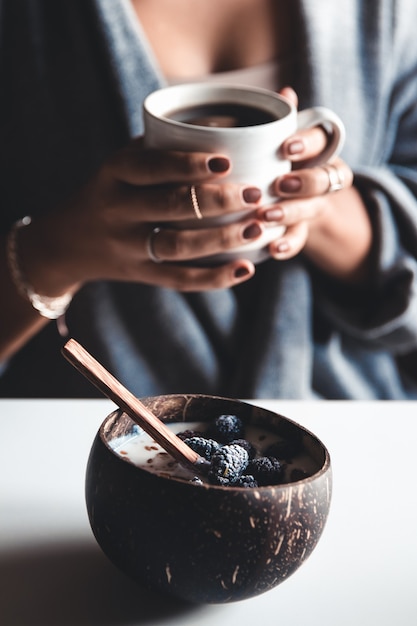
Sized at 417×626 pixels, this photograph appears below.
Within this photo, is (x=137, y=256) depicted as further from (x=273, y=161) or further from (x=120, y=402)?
(x=120, y=402)

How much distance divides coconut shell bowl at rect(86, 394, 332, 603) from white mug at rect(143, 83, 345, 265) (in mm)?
229

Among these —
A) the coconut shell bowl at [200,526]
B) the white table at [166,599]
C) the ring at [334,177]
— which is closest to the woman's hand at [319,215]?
the ring at [334,177]

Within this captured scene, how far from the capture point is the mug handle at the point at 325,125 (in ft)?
1.88

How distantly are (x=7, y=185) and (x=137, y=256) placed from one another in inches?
13.0

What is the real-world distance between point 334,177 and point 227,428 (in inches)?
11.5

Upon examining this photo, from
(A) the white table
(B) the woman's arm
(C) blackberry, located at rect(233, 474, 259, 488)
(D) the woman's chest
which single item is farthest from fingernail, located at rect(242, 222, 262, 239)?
(D) the woman's chest

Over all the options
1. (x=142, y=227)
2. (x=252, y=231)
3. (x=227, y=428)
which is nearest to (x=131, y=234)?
(x=142, y=227)

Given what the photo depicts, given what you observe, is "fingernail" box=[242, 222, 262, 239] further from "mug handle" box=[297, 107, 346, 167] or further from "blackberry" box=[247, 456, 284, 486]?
"blackberry" box=[247, 456, 284, 486]

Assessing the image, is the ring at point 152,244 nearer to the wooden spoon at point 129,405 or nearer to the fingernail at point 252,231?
the fingernail at point 252,231

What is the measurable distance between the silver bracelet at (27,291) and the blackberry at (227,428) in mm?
405

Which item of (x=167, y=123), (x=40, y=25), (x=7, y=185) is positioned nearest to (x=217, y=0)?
(x=40, y=25)

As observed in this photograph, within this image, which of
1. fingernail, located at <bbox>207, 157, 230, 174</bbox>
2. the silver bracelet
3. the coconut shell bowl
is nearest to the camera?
the coconut shell bowl

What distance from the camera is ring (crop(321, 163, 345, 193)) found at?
0.61 metres

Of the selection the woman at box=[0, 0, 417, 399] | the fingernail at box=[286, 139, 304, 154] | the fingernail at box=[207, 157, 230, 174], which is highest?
the fingernail at box=[207, 157, 230, 174]
